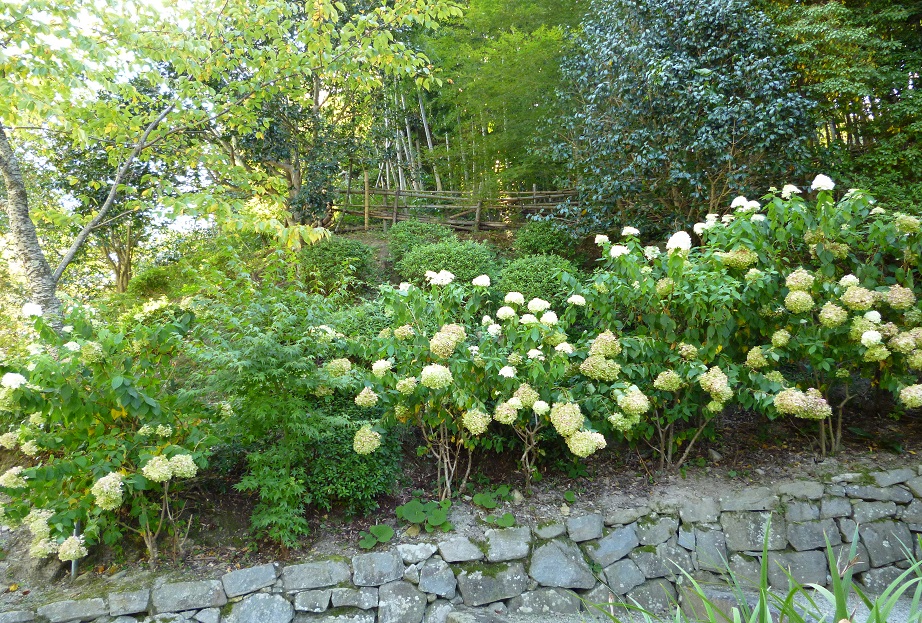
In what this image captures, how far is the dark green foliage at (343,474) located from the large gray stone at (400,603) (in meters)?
0.47

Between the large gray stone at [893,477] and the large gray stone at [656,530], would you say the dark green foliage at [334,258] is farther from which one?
the large gray stone at [893,477]

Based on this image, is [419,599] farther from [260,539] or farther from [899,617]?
[899,617]

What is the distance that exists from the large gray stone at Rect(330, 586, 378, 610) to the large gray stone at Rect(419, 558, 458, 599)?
269 millimetres

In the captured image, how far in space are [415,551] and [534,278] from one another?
3.18 m

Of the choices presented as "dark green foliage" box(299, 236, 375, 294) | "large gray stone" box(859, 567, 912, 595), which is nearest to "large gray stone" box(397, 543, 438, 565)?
"large gray stone" box(859, 567, 912, 595)

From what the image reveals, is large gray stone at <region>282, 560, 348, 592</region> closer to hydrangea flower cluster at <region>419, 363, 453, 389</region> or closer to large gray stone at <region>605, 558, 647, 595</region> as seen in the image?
hydrangea flower cluster at <region>419, 363, 453, 389</region>

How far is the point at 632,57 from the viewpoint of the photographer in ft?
19.7

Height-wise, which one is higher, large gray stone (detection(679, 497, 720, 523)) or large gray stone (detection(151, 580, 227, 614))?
large gray stone (detection(151, 580, 227, 614))

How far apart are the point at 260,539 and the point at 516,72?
258 inches

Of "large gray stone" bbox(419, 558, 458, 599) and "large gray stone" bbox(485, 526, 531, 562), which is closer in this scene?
"large gray stone" bbox(419, 558, 458, 599)

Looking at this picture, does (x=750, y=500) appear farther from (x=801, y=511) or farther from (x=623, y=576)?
(x=623, y=576)

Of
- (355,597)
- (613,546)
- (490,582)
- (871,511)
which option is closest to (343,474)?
(355,597)

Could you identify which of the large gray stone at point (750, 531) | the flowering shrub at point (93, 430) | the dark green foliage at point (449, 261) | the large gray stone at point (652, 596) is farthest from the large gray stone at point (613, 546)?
the dark green foliage at point (449, 261)

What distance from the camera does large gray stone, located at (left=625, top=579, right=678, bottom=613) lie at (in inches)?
133
